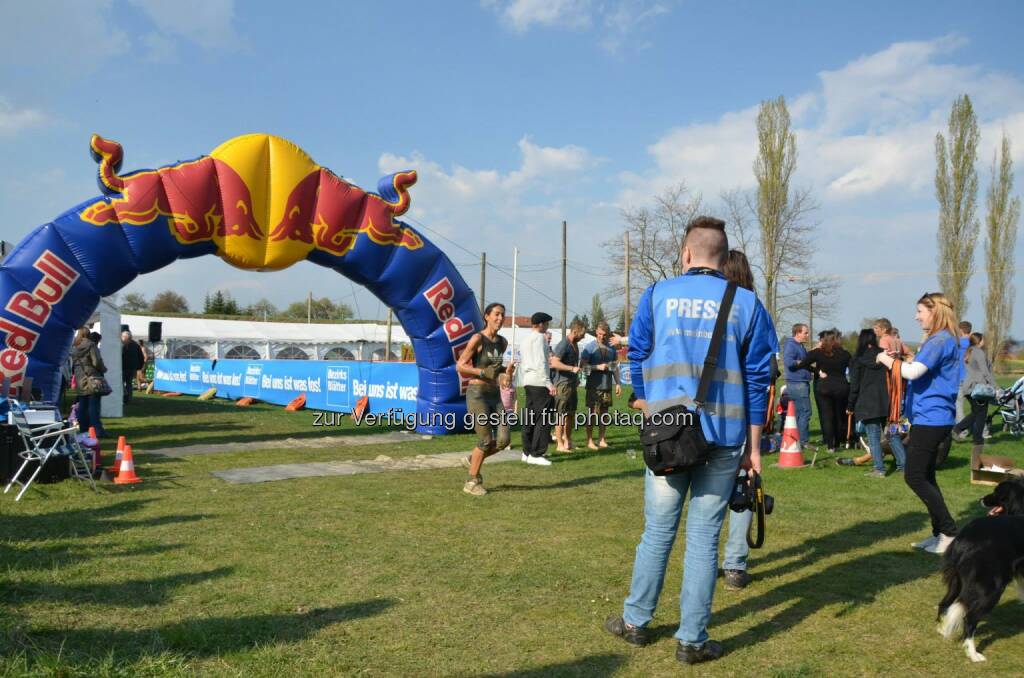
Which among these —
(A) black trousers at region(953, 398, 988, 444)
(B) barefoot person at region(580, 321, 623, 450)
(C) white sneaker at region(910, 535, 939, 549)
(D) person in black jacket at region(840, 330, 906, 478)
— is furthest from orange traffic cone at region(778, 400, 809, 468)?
(C) white sneaker at region(910, 535, 939, 549)

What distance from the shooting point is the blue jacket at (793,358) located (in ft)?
35.4

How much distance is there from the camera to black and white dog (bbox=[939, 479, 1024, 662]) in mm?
3639

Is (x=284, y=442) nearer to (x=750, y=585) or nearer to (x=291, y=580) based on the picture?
(x=291, y=580)

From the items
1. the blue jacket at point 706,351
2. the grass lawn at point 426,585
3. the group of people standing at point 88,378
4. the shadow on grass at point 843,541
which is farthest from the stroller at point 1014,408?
the group of people standing at point 88,378

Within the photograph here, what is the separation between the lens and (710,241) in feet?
12.0

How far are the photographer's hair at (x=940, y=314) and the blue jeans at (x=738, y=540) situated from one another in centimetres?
199

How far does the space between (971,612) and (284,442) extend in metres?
10.00

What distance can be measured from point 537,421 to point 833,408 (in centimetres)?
451

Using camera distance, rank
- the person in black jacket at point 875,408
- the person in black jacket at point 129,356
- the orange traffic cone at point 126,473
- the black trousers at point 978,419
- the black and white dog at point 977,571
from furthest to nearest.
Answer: the person in black jacket at point 129,356
the black trousers at point 978,419
the person in black jacket at point 875,408
the orange traffic cone at point 126,473
the black and white dog at point 977,571

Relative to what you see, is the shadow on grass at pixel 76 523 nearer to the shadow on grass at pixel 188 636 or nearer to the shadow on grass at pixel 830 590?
the shadow on grass at pixel 188 636

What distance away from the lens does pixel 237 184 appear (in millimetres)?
11125

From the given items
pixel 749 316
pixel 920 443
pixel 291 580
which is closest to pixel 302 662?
pixel 291 580

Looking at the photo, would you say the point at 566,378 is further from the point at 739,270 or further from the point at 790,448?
the point at 739,270

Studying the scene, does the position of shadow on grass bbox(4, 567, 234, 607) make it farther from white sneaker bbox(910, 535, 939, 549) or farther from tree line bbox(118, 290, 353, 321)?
tree line bbox(118, 290, 353, 321)
